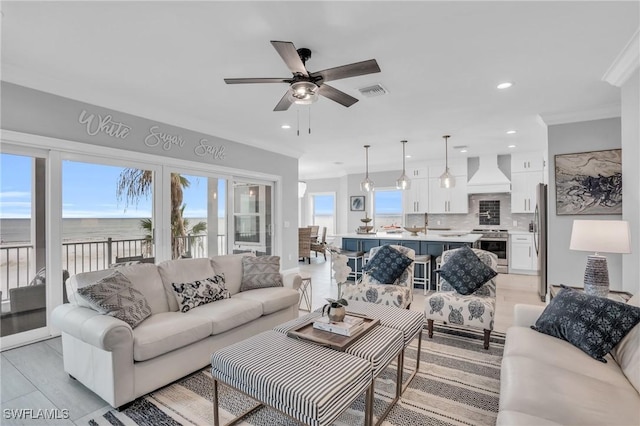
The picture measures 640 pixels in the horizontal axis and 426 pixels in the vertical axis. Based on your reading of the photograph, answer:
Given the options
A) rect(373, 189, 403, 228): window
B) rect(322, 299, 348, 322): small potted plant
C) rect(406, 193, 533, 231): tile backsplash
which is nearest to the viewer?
rect(322, 299, 348, 322): small potted plant

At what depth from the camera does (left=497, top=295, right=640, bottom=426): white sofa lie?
4.39 feet

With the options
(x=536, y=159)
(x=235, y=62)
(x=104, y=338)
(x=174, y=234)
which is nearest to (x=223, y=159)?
(x=174, y=234)

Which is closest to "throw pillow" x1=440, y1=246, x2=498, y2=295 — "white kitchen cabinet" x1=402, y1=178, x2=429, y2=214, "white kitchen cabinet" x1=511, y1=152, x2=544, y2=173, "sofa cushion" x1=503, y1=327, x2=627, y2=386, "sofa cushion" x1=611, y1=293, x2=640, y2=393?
"sofa cushion" x1=503, y1=327, x2=627, y2=386

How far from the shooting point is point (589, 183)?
13.6 ft

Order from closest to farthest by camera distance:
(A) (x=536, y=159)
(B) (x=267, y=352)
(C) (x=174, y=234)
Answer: (B) (x=267, y=352) < (C) (x=174, y=234) < (A) (x=536, y=159)

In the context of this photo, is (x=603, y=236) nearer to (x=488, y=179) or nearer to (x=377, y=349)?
(x=377, y=349)

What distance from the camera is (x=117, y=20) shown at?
7.32 ft

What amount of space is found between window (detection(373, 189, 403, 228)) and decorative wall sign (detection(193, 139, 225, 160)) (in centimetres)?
493

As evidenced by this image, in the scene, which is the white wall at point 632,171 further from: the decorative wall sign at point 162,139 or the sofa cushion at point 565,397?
the decorative wall sign at point 162,139

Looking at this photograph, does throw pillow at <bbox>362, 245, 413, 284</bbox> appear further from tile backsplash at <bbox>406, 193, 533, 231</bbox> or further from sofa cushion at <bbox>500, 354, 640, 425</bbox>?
tile backsplash at <bbox>406, 193, 533, 231</bbox>

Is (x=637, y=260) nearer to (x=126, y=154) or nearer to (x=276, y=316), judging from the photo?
(x=276, y=316)

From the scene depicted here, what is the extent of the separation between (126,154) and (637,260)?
5.39 meters

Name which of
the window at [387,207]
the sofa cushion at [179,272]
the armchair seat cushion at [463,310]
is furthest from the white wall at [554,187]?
the sofa cushion at [179,272]

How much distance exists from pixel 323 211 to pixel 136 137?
7.24 meters
